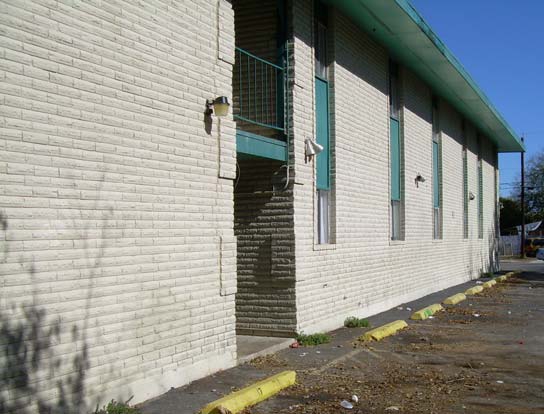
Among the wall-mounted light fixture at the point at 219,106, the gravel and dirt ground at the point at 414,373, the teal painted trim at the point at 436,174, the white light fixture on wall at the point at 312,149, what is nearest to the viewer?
the gravel and dirt ground at the point at 414,373

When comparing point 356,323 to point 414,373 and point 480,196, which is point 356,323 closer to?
point 414,373

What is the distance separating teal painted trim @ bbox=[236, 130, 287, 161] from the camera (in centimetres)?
984

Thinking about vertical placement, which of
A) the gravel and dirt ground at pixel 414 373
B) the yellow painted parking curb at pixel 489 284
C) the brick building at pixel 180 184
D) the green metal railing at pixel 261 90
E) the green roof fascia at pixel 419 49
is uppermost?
the green roof fascia at pixel 419 49

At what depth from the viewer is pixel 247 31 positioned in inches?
462

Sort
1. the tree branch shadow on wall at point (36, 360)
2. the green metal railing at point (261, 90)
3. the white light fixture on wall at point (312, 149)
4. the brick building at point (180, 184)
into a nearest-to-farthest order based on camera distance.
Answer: the tree branch shadow on wall at point (36, 360)
the brick building at point (180, 184)
the green metal railing at point (261, 90)
the white light fixture on wall at point (312, 149)

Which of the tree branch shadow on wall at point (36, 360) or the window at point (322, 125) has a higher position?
the window at point (322, 125)

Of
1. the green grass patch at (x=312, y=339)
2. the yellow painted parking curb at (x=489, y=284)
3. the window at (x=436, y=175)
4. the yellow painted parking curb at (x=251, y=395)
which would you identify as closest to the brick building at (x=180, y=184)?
the green grass patch at (x=312, y=339)

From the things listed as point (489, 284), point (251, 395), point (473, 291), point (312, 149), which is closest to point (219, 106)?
point (312, 149)

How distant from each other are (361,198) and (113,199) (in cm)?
824

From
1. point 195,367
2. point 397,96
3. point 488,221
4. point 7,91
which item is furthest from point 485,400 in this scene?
point 488,221

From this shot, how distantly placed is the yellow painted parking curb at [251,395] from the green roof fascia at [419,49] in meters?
7.90

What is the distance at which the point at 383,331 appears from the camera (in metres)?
11.9

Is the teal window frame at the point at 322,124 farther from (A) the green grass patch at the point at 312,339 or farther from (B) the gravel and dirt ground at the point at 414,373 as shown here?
(B) the gravel and dirt ground at the point at 414,373

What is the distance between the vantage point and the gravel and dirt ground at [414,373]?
7.32 metres
